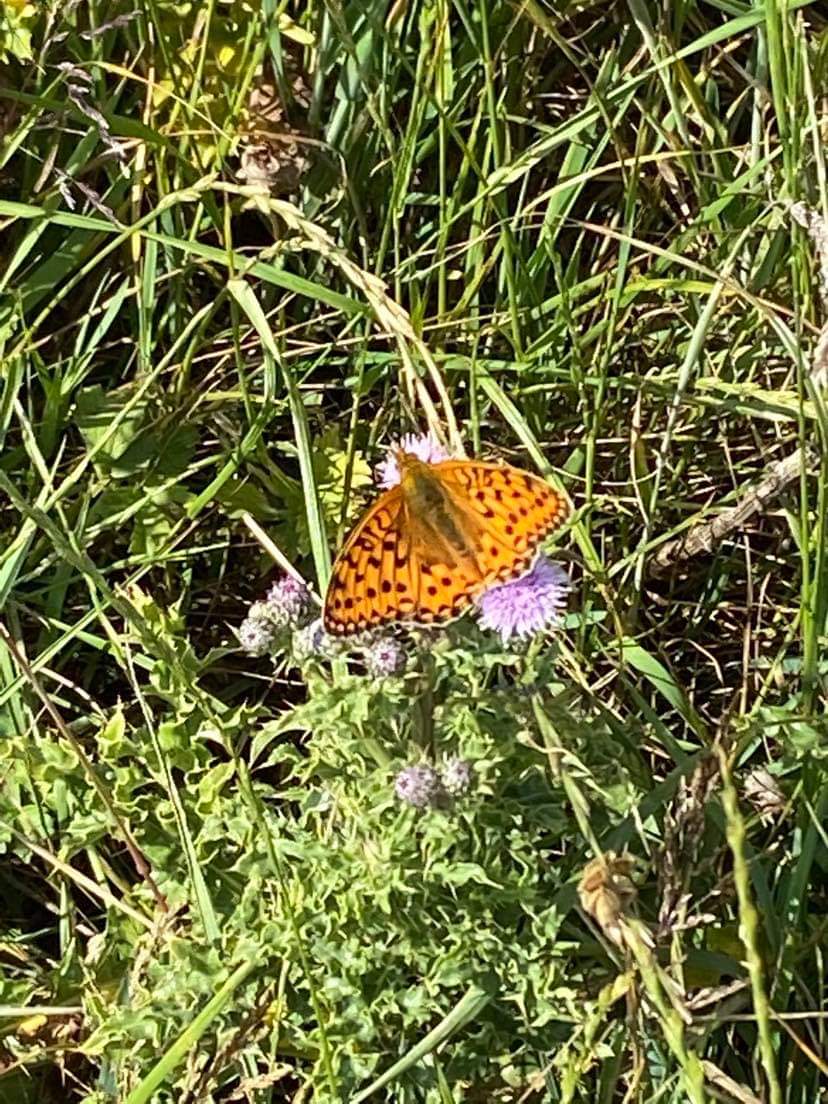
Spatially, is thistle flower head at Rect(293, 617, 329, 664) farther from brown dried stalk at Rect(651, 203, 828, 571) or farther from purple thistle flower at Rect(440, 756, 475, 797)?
brown dried stalk at Rect(651, 203, 828, 571)

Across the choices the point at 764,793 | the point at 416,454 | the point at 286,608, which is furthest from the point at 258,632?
the point at 764,793

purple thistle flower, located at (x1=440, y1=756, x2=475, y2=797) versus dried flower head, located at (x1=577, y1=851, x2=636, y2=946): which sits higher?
dried flower head, located at (x1=577, y1=851, x2=636, y2=946)

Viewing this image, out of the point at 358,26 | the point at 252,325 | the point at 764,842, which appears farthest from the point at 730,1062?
the point at 358,26

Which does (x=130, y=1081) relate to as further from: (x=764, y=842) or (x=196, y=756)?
(x=764, y=842)

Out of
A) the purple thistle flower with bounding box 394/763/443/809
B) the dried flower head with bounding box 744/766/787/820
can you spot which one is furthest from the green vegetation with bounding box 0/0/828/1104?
the purple thistle flower with bounding box 394/763/443/809

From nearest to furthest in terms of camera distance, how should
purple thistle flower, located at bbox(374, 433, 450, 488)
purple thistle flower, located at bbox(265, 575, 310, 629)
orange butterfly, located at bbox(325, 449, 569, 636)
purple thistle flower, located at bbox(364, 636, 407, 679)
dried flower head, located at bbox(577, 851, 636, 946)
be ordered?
dried flower head, located at bbox(577, 851, 636, 946) < orange butterfly, located at bbox(325, 449, 569, 636) < purple thistle flower, located at bbox(364, 636, 407, 679) < purple thistle flower, located at bbox(265, 575, 310, 629) < purple thistle flower, located at bbox(374, 433, 450, 488)

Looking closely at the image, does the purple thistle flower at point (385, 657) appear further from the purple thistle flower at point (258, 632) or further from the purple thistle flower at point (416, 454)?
the purple thistle flower at point (416, 454)

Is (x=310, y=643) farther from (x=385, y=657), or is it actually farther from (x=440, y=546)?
(x=440, y=546)
